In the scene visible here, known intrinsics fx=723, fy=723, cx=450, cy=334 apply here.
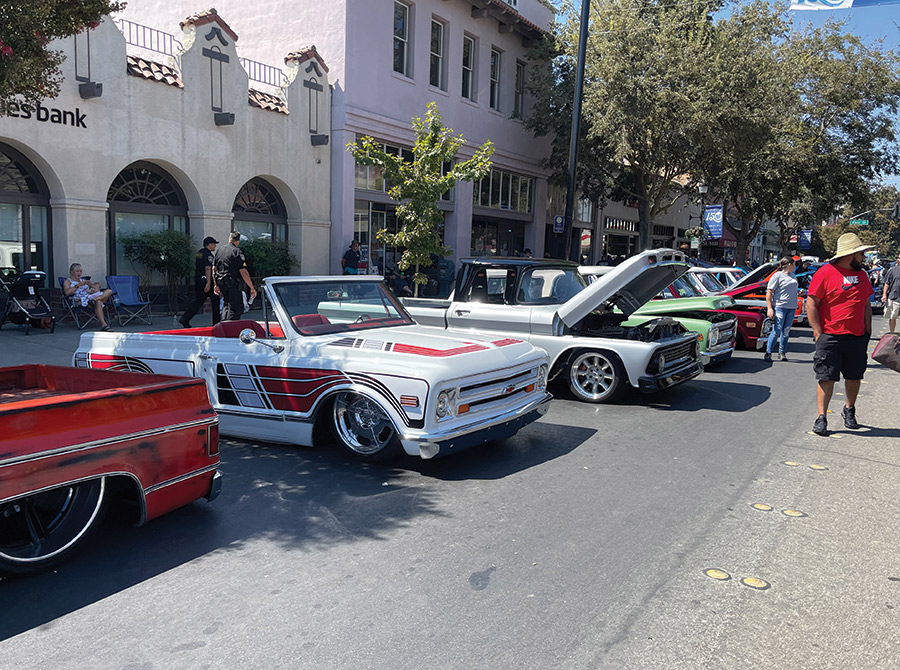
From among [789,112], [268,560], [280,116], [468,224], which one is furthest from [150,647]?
[789,112]

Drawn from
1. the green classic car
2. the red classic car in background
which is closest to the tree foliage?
the green classic car

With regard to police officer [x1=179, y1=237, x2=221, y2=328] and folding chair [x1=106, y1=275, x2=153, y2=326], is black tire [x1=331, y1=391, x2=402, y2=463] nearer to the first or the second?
police officer [x1=179, y1=237, x2=221, y2=328]

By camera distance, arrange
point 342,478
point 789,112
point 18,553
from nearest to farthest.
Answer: point 18,553 → point 342,478 → point 789,112

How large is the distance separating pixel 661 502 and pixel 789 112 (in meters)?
26.8

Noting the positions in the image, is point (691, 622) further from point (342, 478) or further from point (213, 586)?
point (342, 478)

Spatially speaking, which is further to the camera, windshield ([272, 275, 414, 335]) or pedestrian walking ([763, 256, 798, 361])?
pedestrian walking ([763, 256, 798, 361])

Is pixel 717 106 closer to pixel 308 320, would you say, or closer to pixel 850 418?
pixel 850 418

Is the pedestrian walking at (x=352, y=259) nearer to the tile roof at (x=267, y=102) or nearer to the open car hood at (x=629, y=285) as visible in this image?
the tile roof at (x=267, y=102)

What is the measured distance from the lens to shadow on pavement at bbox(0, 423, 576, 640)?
3672 millimetres

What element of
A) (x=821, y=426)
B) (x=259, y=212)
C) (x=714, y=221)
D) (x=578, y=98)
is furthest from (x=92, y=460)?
(x=714, y=221)

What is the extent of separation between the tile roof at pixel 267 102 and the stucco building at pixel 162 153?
0.16ft

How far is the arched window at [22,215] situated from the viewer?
41.3ft

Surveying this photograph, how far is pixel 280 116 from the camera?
17.0 m

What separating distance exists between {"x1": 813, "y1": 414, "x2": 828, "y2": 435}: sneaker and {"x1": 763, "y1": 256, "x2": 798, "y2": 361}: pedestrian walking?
474 centimetres
